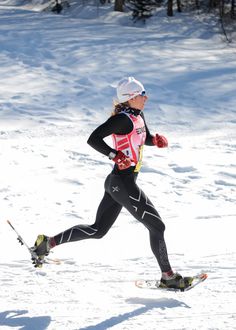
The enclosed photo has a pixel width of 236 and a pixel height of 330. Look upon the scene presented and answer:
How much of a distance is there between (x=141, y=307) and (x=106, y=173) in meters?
5.34

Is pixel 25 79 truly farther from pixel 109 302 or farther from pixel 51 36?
pixel 109 302

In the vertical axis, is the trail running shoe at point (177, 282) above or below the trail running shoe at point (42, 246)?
below

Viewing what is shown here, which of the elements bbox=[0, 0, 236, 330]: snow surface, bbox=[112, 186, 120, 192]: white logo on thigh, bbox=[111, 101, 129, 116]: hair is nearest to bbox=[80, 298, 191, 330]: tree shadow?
bbox=[0, 0, 236, 330]: snow surface

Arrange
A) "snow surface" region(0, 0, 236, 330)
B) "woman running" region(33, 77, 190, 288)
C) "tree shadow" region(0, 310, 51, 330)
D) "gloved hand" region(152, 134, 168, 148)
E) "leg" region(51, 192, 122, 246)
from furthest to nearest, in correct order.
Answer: "gloved hand" region(152, 134, 168, 148) < "leg" region(51, 192, 122, 246) < "woman running" region(33, 77, 190, 288) < "snow surface" region(0, 0, 236, 330) < "tree shadow" region(0, 310, 51, 330)

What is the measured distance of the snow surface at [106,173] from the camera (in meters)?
4.77

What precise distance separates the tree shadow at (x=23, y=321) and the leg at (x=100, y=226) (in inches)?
35.3

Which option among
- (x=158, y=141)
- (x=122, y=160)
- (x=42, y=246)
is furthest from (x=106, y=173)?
(x=122, y=160)

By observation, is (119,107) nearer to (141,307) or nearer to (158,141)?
(158,141)

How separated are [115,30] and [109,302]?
18319 millimetres

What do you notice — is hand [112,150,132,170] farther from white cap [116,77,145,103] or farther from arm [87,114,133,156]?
white cap [116,77,145,103]

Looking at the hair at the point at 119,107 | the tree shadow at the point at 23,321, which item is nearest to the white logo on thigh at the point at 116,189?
the hair at the point at 119,107

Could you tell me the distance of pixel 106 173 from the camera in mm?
9961

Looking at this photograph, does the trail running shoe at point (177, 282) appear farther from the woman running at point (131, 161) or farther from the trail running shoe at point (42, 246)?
the trail running shoe at point (42, 246)

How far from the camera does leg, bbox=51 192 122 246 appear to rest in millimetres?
5266
